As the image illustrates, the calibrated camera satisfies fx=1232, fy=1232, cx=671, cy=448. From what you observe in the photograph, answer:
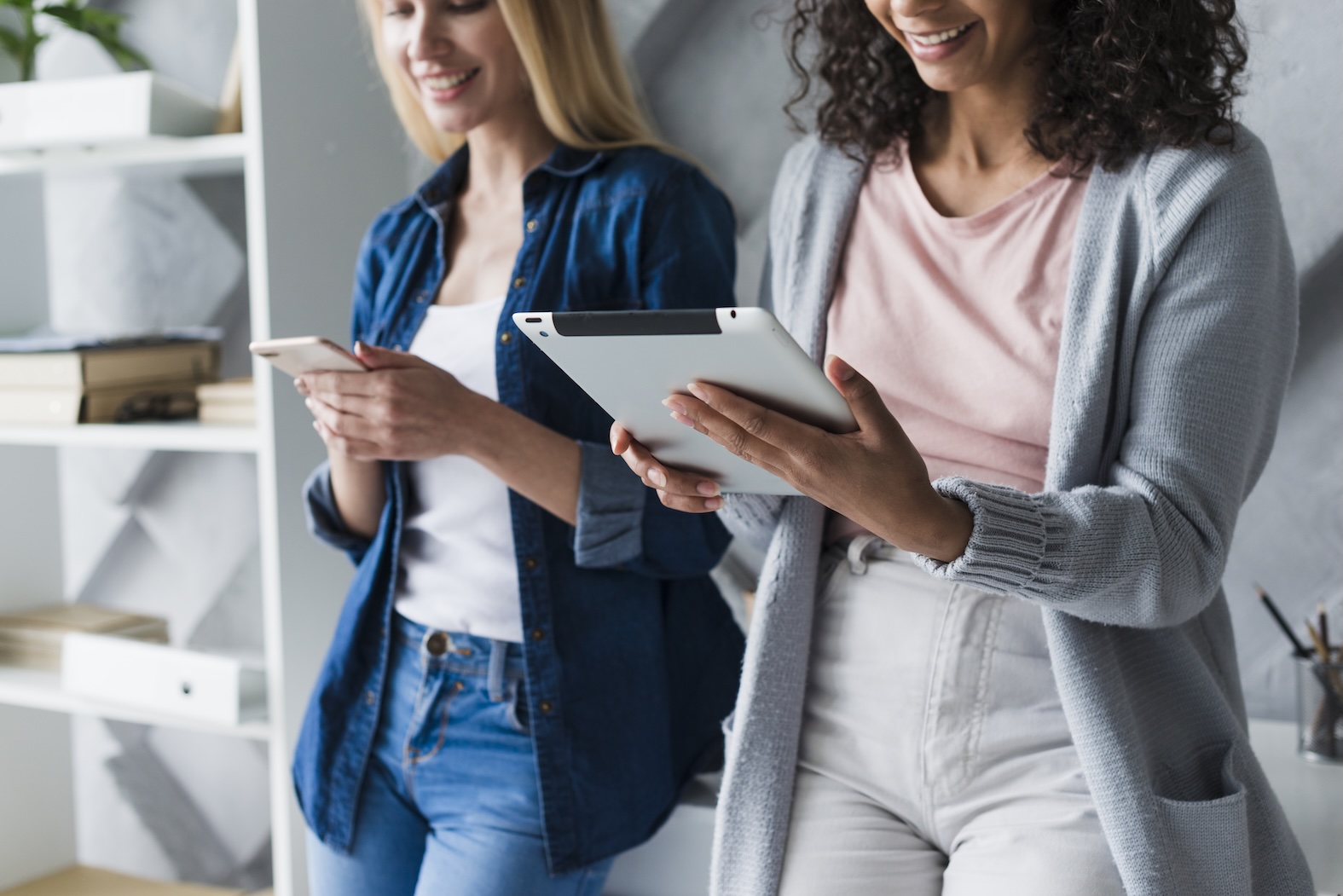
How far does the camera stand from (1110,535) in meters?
0.96

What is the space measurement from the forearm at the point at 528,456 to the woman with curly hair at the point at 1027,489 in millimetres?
211

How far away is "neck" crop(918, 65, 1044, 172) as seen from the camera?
118 centimetres

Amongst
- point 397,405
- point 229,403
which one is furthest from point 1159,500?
point 229,403

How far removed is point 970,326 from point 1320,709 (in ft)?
2.37

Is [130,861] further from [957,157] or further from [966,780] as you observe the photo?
[957,157]

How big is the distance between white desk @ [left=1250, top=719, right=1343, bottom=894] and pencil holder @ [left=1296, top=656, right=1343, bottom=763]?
18mm

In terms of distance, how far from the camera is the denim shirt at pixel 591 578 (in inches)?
53.9

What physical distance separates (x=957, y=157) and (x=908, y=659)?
50 cm

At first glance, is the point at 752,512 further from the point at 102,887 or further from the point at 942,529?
the point at 102,887

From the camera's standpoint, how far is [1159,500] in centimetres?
99

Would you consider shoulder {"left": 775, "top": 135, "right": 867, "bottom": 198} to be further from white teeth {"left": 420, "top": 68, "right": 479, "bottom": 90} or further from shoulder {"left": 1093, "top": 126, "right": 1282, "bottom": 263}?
white teeth {"left": 420, "top": 68, "right": 479, "bottom": 90}

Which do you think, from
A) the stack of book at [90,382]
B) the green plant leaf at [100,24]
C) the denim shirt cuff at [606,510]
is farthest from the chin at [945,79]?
the green plant leaf at [100,24]

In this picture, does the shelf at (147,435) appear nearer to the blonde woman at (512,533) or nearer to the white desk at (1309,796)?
the blonde woman at (512,533)

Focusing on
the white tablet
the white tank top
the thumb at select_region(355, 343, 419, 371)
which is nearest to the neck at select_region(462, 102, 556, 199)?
the white tank top
